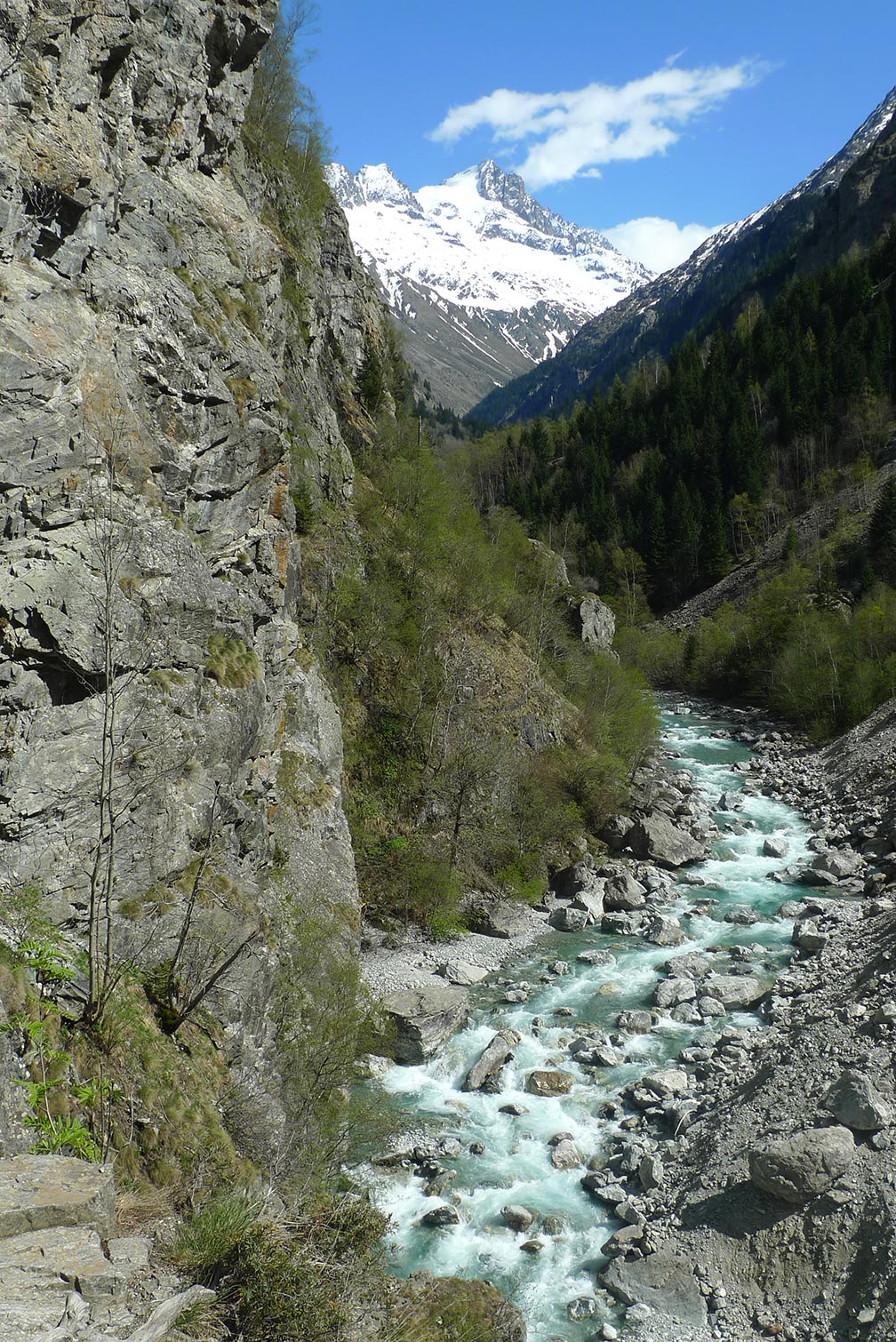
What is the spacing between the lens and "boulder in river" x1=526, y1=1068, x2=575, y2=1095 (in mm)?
17688

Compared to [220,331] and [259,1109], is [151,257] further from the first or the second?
[259,1109]

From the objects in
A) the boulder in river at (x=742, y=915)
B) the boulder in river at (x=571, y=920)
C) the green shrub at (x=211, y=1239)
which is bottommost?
the boulder in river at (x=742, y=915)

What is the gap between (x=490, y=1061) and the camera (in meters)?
18.5

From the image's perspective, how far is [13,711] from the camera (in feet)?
38.8

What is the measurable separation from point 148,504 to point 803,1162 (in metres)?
16.9

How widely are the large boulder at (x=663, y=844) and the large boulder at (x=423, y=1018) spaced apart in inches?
517

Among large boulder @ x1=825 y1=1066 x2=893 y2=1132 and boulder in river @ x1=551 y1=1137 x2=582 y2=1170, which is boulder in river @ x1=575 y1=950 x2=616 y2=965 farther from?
large boulder @ x1=825 y1=1066 x2=893 y2=1132

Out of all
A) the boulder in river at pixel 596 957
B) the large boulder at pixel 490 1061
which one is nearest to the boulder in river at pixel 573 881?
the boulder in river at pixel 596 957

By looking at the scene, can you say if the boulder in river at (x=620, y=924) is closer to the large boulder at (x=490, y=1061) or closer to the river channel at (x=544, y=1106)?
the river channel at (x=544, y=1106)

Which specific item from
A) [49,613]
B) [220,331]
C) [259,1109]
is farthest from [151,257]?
[259,1109]

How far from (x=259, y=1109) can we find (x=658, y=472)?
102 metres

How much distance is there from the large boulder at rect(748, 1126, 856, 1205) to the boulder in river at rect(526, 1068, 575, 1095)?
5.39 metres

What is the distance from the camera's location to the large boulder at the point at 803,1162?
12.5 metres

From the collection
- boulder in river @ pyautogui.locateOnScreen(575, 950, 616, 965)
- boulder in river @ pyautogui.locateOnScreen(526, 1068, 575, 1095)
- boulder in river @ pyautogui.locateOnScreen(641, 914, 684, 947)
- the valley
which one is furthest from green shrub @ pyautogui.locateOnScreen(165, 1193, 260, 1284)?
boulder in river @ pyautogui.locateOnScreen(641, 914, 684, 947)
